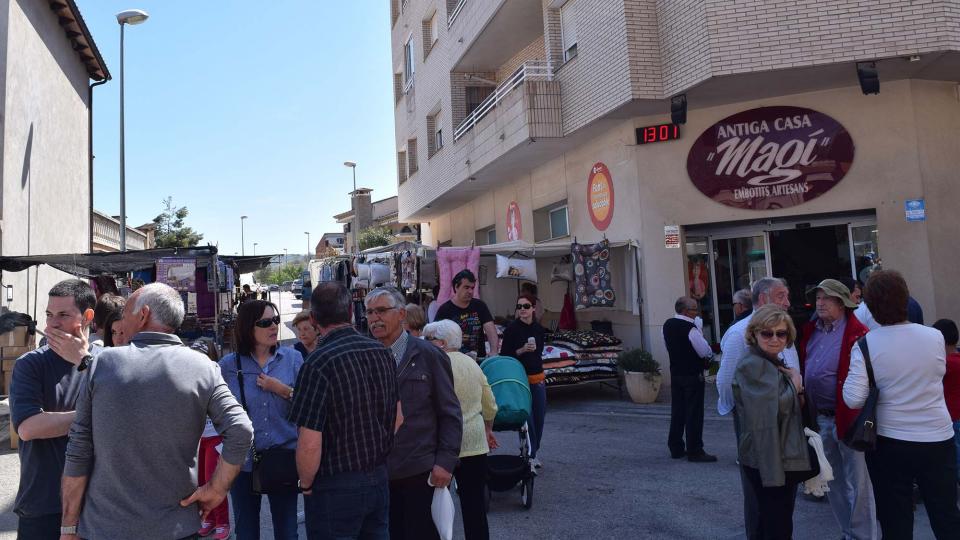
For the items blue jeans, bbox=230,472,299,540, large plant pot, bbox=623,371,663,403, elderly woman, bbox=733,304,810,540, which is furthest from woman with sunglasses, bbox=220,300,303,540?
large plant pot, bbox=623,371,663,403

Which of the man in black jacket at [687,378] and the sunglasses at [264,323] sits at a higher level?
the sunglasses at [264,323]

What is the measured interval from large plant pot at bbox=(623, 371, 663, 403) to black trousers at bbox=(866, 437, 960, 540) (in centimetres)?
651

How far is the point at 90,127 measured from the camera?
19891 millimetres

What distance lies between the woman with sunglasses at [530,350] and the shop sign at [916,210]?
7.11 metres

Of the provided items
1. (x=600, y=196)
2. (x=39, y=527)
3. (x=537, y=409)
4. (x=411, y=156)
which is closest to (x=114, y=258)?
(x=537, y=409)

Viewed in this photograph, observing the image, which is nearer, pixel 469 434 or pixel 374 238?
pixel 469 434

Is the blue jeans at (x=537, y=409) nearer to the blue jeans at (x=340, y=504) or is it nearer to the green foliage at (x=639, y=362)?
the blue jeans at (x=340, y=504)

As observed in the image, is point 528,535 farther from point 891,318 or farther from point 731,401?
point 891,318

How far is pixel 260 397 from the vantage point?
3.99m

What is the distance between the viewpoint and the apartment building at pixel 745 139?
965 centimetres

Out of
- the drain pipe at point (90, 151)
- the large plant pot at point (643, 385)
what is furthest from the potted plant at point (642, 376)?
the drain pipe at point (90, 151)

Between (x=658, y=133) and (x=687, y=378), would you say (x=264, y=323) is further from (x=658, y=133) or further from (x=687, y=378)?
(x=658, y=133)

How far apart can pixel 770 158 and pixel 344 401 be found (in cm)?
994

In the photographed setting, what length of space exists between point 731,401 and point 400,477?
9.26ft
